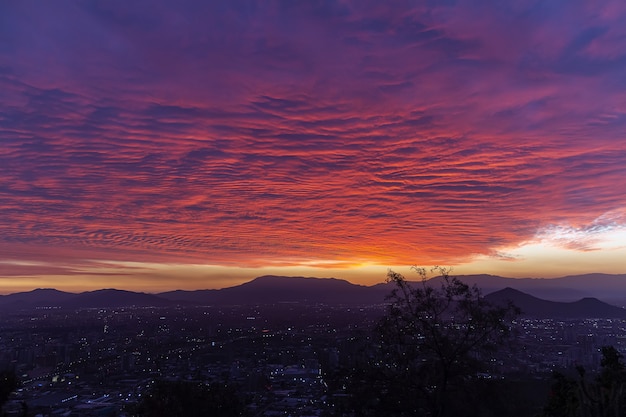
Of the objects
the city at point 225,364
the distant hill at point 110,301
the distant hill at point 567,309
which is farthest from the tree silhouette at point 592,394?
the distant hill at point 110,301

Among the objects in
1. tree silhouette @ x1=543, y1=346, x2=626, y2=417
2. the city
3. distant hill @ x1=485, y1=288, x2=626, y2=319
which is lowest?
the city

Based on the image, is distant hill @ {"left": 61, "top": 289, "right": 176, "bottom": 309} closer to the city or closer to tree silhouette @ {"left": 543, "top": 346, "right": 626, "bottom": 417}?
the city

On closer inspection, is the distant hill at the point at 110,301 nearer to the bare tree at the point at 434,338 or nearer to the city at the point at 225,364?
the city at the point at 225,364

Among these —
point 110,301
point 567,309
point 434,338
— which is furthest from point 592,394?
point 110,301

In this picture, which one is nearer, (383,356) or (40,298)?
(383,356)

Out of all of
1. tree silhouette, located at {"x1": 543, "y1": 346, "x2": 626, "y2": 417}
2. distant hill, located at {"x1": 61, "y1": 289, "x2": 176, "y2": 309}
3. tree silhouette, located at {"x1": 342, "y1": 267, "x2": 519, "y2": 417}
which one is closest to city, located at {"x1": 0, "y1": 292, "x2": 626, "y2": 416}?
tree silhouette, located at {"x1": 342, "y1": 267, "x2": 519, "y2": 417}

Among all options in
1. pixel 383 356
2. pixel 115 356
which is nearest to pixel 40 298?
pixel 115 356

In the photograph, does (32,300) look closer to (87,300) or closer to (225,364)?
(87,300)

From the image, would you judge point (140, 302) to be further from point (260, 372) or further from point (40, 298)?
point (260, 372)
